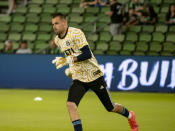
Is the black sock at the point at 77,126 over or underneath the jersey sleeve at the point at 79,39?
underneath

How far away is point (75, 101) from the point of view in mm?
7512

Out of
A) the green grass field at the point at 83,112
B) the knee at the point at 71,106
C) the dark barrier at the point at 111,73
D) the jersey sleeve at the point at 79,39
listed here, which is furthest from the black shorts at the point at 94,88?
the dark barrier at the point at 111,73

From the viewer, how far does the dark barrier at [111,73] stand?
16.7m

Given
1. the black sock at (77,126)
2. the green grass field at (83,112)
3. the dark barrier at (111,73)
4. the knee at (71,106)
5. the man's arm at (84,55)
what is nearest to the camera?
the black sock at (77,126)

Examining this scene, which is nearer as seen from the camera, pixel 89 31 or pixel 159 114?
pixel 159 114

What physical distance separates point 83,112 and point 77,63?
3992mm

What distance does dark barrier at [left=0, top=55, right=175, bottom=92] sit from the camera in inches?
657

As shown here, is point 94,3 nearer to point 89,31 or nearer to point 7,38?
point 89,31

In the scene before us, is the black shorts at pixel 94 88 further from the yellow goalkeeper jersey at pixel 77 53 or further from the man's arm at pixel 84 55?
the man's arm at pixel 84 55

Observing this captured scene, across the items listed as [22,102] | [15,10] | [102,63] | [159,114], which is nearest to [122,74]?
[102,63]

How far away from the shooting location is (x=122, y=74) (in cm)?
1695

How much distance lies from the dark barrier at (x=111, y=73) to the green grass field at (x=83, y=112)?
486 millimetres

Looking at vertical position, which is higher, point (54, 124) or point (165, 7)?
point (165, 7)

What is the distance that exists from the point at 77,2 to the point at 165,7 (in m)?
4.53
